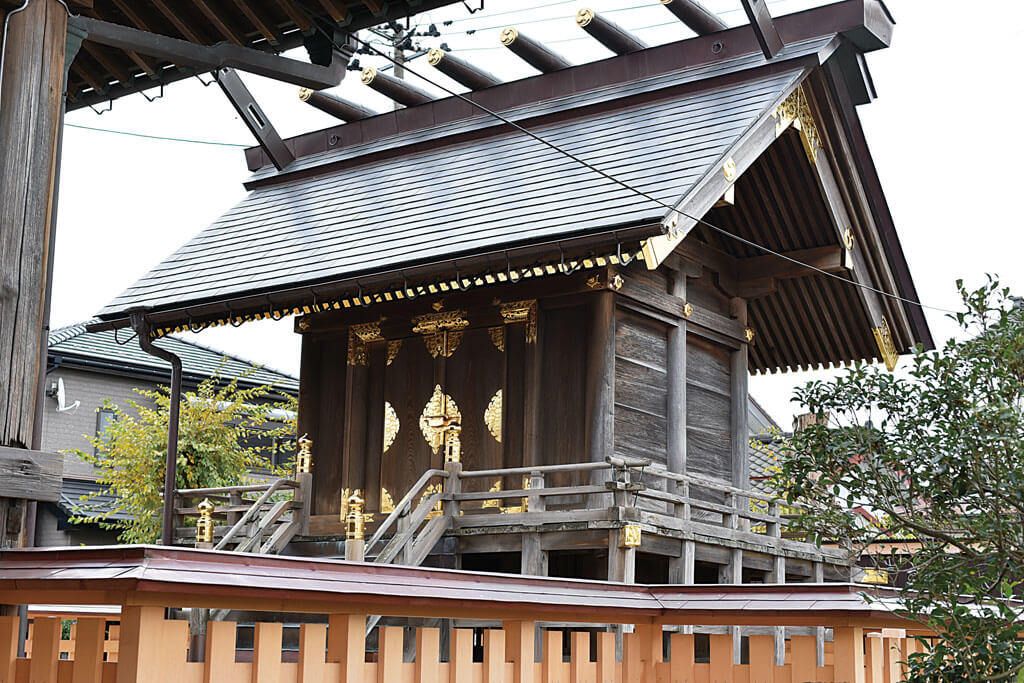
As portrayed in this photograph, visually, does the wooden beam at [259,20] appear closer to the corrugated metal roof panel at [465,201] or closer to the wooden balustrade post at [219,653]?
the wooden balustrade post at [219,653]

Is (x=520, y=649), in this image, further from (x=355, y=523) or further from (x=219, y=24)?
(x=355, y=523)

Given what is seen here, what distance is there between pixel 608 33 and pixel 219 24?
28.9 feet

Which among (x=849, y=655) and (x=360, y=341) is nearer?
(x=849, y=655)

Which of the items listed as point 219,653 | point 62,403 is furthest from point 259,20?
point 62,403

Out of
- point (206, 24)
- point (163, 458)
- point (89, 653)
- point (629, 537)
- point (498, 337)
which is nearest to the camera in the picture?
point (89, 653)

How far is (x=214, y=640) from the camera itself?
344 centimetres

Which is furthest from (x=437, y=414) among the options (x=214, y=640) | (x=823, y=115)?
(x=214, y=640)

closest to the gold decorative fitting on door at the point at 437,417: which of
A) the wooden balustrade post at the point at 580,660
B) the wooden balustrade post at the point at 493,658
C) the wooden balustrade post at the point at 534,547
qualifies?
→ the wooden balustrade post at the point at 534,547

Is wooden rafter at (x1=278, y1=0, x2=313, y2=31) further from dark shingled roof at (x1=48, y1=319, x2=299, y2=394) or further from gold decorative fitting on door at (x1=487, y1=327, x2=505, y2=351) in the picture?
dark shingled roof at (x1=48, y1=319, x2=299, y2=394)

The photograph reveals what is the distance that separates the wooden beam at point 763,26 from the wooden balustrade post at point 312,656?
10313 mm

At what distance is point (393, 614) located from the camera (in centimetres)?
405

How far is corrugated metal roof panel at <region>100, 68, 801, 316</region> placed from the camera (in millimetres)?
11523

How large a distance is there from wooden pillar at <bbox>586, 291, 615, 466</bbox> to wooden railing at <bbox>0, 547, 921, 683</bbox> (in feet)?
21.9

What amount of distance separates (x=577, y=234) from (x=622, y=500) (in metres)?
2.44
